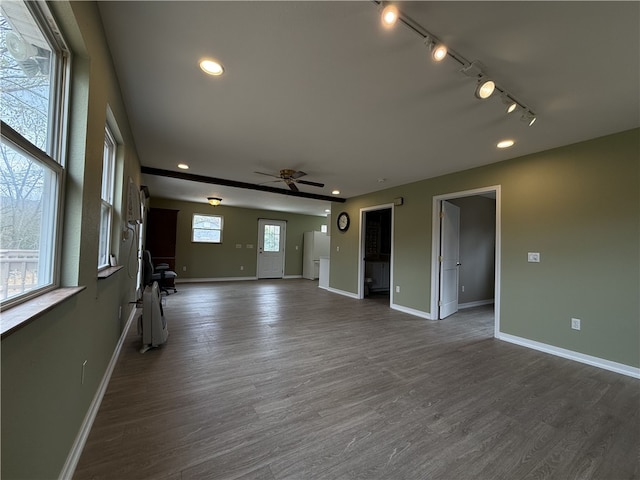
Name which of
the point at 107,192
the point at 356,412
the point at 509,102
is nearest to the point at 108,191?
the point at 107,192

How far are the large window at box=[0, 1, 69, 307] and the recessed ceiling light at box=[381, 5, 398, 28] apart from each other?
143 centimetres

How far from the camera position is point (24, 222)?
989mm

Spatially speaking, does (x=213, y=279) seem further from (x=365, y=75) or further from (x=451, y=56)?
(x=451, y=56)

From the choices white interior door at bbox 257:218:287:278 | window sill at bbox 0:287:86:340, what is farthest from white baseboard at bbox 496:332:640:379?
white interior door at bbox 257:218:287:278

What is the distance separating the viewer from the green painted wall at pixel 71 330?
0.85 metres

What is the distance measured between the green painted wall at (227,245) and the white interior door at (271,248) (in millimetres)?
154

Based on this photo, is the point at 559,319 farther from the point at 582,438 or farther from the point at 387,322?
the point at 387,322

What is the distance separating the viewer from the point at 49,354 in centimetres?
104

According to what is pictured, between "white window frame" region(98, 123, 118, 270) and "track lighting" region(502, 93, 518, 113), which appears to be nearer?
"track lighting" region(502, 93, 518, 113)

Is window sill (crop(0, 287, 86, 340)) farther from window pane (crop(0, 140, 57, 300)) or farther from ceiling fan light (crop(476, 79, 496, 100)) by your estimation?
ceiling fan light (crop(476, 79, 496, 100))

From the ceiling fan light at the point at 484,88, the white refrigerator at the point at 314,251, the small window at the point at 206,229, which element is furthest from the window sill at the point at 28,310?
the white refrigerator at the point at 314,251

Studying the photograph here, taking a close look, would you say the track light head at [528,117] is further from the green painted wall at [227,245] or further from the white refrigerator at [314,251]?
the green painted wall at [227,245]

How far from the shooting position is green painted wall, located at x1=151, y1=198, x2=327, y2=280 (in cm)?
760

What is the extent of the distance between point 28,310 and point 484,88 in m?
2.59
